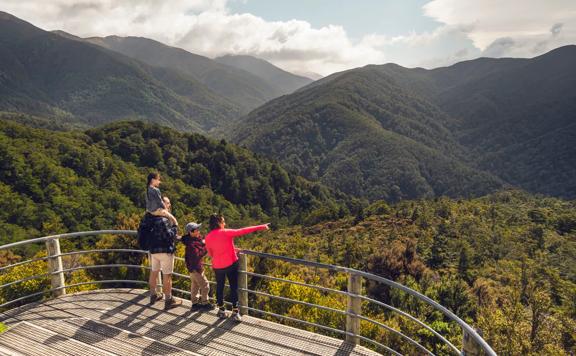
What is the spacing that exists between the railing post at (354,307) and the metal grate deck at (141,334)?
14cm

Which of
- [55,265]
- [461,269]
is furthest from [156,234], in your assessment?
[461,269]

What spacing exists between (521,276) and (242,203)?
70.7 meters

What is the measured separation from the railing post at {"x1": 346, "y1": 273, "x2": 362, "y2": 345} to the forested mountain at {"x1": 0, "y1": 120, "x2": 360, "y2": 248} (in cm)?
3827

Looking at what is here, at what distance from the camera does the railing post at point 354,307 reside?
4.53 meters

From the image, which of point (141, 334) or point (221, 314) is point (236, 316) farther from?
point (141, 334)

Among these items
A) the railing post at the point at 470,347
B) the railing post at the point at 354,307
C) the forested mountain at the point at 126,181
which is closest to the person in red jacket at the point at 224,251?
the railing post at the point at 354,307

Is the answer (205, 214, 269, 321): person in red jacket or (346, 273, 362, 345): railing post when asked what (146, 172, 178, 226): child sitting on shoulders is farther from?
(346, 273, 362, 345): railing post

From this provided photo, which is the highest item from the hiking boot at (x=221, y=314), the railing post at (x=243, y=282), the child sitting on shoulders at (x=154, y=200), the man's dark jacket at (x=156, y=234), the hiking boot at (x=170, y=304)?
the child sitting on shoulders at (x=154, y=200)

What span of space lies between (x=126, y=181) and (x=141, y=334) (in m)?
70.7

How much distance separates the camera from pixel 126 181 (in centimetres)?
6994

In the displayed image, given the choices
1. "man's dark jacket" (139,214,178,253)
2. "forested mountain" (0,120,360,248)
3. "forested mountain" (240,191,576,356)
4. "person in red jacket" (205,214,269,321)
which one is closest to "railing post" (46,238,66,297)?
"man's dark jacket" (139,214,178,253)

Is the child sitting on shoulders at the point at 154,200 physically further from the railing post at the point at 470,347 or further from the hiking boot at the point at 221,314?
→ the railing post at the point at 470,347

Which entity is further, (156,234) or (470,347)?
(156,234)

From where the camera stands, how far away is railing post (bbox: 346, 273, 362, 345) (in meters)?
4.53
